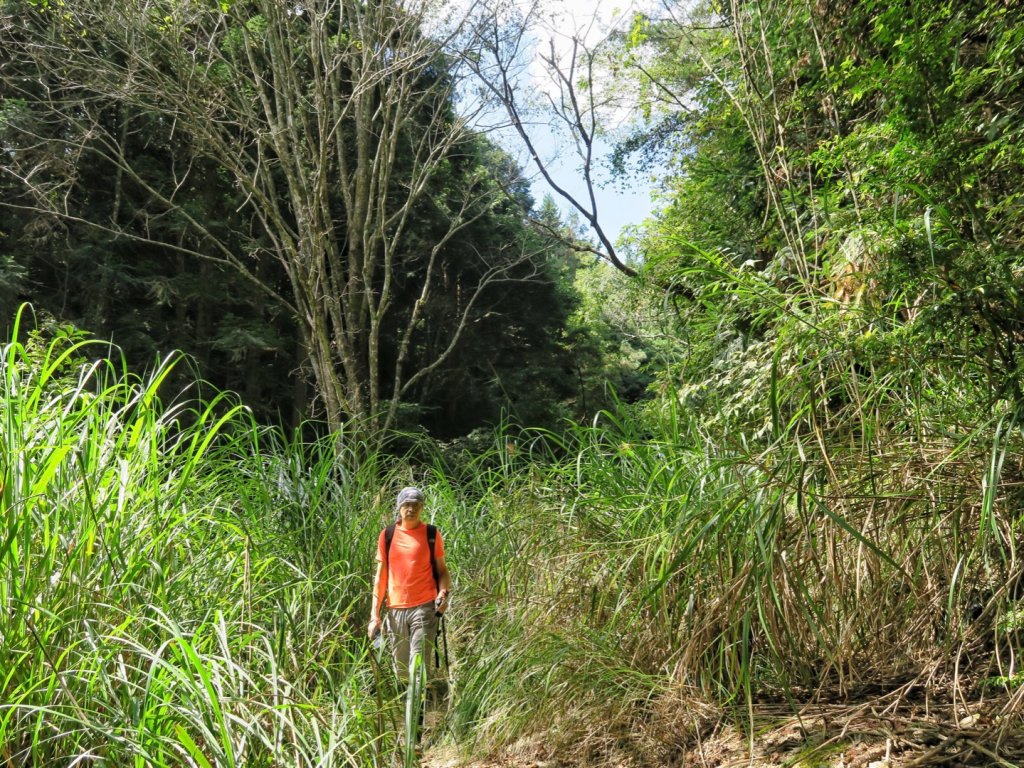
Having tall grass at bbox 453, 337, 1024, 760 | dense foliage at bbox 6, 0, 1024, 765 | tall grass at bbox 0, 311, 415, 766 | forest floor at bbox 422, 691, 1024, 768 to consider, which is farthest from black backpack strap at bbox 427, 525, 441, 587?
forest floor at bbox 422, 691, 1024, 768

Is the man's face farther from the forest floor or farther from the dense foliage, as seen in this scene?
the forest floor

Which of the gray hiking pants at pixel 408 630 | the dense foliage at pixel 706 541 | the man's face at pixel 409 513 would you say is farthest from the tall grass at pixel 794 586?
the man's face at pixel 409 513

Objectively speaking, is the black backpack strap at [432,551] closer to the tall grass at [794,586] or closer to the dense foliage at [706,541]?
the dense foliage at [706,541]

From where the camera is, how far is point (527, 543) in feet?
13.7

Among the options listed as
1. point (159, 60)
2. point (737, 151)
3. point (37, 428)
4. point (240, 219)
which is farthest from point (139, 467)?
point (240, 219)

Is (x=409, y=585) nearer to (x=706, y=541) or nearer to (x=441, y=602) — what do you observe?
(x=441, y=602)

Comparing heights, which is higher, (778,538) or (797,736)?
(778,538)

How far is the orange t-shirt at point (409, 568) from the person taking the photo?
151 inches

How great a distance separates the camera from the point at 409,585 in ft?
12.6

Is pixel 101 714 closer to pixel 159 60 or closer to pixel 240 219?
pixel 159 60

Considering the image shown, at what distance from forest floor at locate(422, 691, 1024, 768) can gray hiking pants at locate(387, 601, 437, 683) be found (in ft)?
3.03

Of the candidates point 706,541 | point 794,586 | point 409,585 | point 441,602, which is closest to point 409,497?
point 409,585

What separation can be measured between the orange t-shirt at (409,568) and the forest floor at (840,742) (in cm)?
101

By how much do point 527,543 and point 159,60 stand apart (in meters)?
6.85
